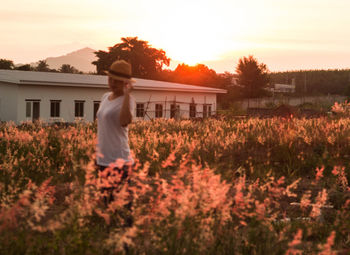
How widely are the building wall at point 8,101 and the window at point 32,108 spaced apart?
0.72 meters

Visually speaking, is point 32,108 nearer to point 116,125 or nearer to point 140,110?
point 140,110

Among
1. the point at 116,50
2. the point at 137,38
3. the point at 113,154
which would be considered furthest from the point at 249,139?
the point at 137,38

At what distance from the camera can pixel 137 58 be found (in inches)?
2071

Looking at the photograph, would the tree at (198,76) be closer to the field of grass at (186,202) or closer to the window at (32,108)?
the window at (32,108)

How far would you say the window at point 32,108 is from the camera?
24.6 m

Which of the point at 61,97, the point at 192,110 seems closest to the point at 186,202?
the point at 61,97

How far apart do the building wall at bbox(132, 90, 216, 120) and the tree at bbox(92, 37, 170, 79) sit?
16.8 metres

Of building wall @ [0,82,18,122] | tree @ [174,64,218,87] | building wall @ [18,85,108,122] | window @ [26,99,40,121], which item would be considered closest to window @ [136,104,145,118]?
building wall @ [18,85,108,122]

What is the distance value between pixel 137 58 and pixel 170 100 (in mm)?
20952

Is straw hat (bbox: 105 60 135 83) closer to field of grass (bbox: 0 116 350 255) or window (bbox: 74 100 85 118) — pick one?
field of grass (bbox: 0 116 350 255)

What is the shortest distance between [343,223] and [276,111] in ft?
79.4

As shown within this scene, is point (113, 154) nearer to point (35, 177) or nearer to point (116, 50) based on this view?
point (35, 177)

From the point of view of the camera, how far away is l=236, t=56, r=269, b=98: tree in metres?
55.2

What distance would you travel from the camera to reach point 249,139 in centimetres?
1138
